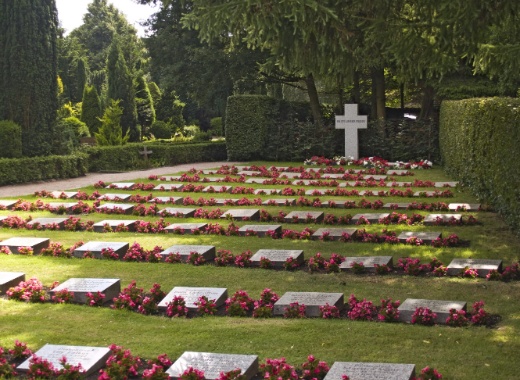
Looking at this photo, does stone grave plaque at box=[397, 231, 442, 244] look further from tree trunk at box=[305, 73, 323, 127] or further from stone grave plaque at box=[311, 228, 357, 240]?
tree trunk at box=[305, 73, 323, 127]

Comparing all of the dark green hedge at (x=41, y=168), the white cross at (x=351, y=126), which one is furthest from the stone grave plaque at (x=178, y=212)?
the white cross at (x=351, y=126)

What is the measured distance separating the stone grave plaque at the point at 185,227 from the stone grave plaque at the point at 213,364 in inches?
229

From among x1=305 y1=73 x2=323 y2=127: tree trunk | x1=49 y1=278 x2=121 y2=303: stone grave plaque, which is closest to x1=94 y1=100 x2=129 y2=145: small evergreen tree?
x1=305 y1=73 x2=323 y2=127: tree trunk

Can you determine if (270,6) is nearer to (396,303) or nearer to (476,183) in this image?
(396,303)

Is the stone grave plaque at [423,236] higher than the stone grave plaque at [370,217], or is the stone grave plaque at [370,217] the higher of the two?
the stone grave plaque at [423,236]

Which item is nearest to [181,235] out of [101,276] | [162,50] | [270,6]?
[101,276]

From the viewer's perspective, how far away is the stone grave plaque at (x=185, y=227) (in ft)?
35.8

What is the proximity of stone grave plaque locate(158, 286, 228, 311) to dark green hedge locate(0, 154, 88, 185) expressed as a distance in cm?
1278

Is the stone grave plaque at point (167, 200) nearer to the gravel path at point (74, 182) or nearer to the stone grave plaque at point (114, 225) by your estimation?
the stone grave plaque at point (114, 225)

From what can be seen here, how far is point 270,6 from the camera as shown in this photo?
26.1 ft

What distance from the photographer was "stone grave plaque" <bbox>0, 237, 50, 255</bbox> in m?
9.48

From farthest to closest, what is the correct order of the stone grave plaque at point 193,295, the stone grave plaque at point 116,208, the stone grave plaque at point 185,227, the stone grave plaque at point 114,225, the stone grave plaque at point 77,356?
1. the stone grave plaque at point 116,208
2. the stone grave plaque at point 114,225
3. the stone grave plaque at point 185,227
4. the stone grave plaque at point 193,295
5. the stone grave plaque at point 77,356

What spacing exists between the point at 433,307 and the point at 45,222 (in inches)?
298

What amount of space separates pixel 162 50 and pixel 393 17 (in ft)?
68.4
